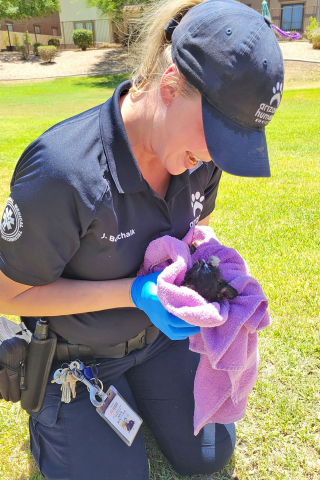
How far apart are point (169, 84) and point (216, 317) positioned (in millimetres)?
719

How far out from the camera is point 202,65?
1.18m

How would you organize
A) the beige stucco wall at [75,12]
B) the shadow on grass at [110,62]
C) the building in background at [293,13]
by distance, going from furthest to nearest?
the beige stucco wall at [75,12] → the building in background at [293,13] → the shadow on grass at [110,62]

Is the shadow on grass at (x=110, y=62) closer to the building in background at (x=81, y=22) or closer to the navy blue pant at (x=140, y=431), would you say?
the building in background at (x=81, y=22)

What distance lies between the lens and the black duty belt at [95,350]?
1720 mm

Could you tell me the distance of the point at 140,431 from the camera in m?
Answer: 1.80

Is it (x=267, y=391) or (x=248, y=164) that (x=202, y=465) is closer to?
(x=267, y=391)

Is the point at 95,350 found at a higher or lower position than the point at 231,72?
lower

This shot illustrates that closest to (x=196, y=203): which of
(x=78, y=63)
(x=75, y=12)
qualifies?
(x=78, y=63)

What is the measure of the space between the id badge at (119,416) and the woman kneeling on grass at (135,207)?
35mm

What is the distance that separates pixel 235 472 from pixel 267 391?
44cm

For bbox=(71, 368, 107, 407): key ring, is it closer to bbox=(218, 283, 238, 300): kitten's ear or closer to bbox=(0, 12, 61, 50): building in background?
bbox=(218, 283, 238, 300): kitten's ear

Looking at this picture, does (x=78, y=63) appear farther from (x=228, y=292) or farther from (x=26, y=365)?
(x=228, y=292)

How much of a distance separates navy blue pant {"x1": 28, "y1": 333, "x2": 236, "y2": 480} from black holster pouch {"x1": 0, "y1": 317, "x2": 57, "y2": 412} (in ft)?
0.23

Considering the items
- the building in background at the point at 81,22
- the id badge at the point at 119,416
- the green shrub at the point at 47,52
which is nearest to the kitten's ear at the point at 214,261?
the id badge at the point at 119,416
